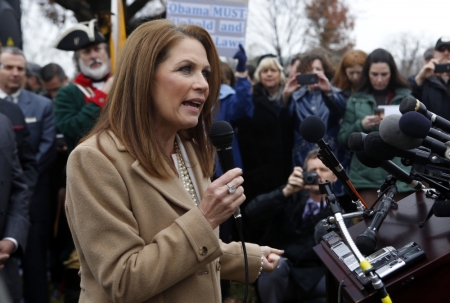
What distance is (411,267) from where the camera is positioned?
1.92 meters

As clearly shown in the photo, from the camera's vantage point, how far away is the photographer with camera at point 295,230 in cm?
480

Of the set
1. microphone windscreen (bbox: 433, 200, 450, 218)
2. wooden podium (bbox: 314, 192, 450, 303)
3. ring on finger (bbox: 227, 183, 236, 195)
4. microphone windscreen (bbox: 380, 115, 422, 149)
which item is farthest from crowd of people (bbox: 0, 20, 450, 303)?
microphone windscreen (bbox: 433, 200, 450, 218)

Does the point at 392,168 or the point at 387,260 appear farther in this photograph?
the point at 392,168

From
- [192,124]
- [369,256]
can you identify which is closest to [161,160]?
[192,124]

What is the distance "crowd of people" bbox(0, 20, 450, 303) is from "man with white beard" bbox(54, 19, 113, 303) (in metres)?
0.01

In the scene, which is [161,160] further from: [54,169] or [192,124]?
[54,169]

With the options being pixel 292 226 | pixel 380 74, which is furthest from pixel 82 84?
pixel 380 74

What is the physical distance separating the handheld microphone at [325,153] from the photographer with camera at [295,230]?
2.36 meters

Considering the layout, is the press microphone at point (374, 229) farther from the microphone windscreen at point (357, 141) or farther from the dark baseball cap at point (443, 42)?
the dark baseball cap at point (443, 42)

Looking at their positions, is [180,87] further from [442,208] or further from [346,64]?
[346,64]

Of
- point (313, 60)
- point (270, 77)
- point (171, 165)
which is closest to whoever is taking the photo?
point (171, 165)

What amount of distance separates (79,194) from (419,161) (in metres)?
1.16

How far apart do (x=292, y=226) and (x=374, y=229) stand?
3.10 metres

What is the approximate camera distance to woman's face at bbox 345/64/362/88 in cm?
651
